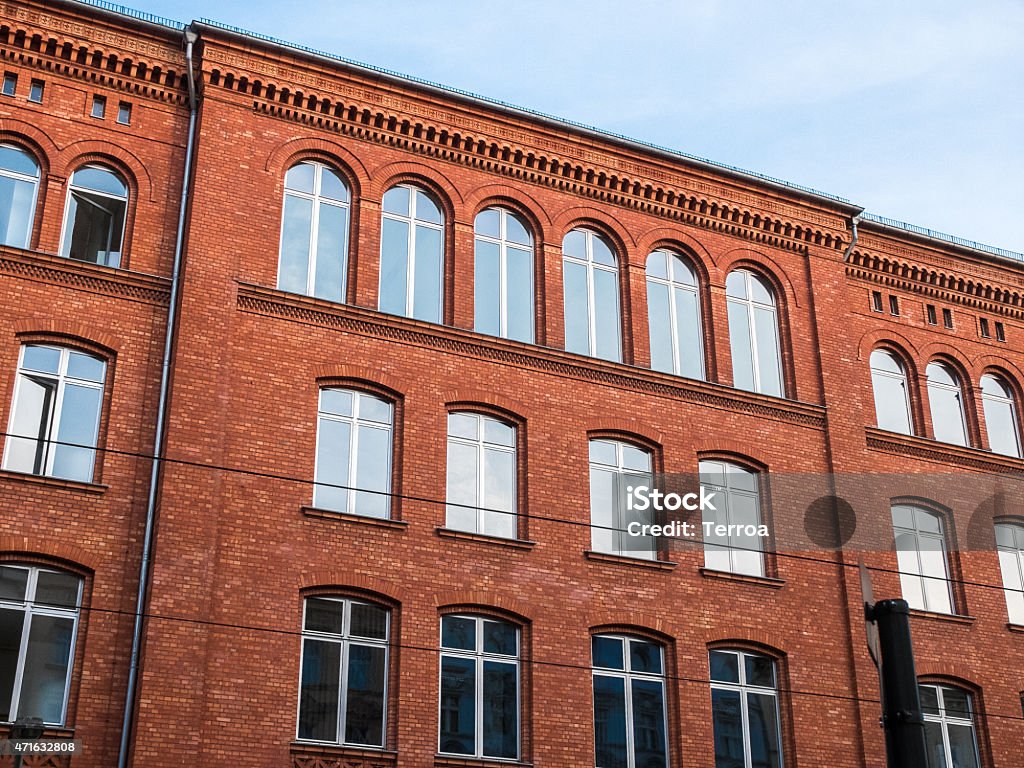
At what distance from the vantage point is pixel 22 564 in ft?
53.4

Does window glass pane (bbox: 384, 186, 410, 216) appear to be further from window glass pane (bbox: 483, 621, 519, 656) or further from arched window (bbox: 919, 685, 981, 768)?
arched window (bbox: 919, 685, 981, 768)

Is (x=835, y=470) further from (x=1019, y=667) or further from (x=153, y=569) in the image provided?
(x=153, y=569)

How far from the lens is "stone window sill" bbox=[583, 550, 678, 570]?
19.5m

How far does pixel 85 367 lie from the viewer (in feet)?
58.4

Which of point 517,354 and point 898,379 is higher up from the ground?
point 898,379

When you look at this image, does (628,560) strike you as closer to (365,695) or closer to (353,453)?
(353,453)

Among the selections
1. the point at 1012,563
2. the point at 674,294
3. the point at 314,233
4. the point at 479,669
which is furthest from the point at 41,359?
the point at 1012,563

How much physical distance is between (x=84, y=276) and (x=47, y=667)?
5553 mm

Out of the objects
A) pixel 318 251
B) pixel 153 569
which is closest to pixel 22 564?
pixel 153 569

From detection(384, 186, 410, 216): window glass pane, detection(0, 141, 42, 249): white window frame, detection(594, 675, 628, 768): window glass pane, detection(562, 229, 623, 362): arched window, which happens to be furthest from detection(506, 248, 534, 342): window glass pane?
detection(0, 141, 42, 249): white window frame

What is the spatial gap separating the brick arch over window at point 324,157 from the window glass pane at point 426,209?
38.9 inches

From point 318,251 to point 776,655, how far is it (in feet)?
32.0

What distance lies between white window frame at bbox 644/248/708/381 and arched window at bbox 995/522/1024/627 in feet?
21.9

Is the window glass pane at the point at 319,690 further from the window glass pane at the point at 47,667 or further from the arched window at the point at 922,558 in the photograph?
the arched window at the point at 922,558
